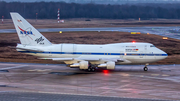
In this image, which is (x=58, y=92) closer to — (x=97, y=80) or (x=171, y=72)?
(x=97, y=80)

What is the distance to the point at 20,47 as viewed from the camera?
38719 millimetres

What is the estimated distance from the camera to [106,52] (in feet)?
127

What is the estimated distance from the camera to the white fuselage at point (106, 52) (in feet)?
127

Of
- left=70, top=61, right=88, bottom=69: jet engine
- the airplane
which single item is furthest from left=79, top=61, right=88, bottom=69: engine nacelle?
the airplane

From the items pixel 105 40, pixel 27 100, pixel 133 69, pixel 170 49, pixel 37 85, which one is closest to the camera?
pixel 27 100

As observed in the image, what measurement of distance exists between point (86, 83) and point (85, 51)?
854 centimetres

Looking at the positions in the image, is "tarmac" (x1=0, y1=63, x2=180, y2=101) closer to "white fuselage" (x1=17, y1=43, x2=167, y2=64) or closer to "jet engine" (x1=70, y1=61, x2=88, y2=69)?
"jet engine" (x1=70, y1=61, x2=88, y2=69)

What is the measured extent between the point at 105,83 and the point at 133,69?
→ 11205 mm

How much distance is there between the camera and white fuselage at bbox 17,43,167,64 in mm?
38719

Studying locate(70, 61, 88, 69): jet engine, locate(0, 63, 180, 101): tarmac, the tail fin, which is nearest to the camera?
locate(0, 63, 180, 101): tarmac

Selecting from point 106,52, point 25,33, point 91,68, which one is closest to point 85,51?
point 91,68

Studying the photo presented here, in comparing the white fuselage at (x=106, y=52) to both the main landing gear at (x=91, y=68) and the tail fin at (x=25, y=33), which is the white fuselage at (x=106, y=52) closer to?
the main landing gear at (x=91, y=68)

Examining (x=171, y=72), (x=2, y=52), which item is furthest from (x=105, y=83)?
(x=2, y=52)

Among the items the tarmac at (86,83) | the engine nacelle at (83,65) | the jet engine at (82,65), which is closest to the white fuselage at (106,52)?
the jet engine at (82,65)
